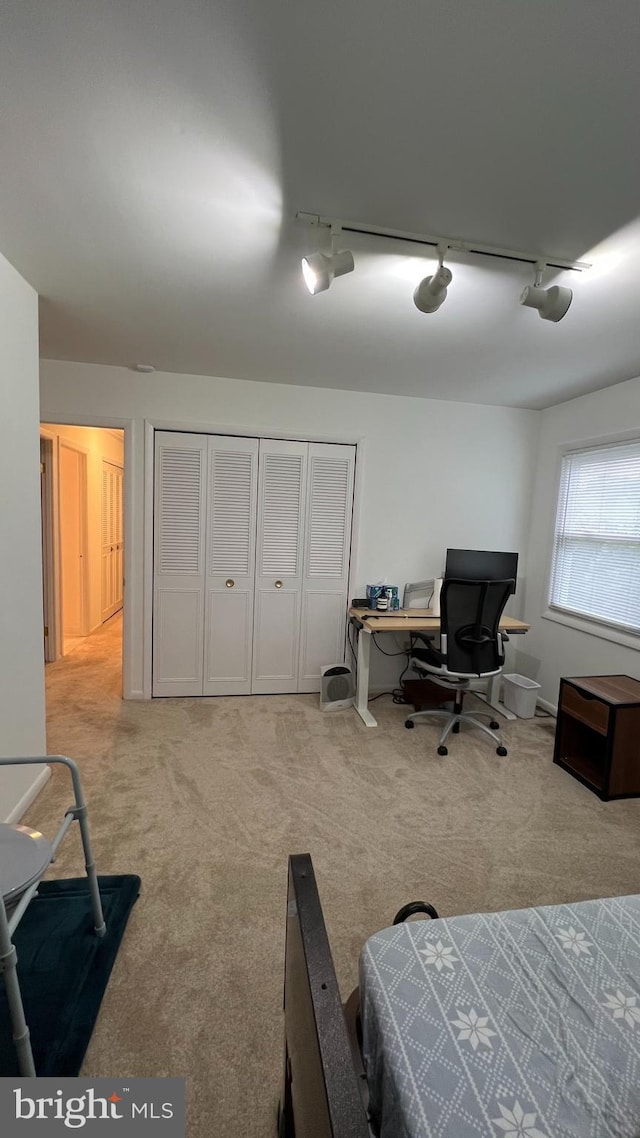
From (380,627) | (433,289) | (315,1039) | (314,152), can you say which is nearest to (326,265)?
(314,152)

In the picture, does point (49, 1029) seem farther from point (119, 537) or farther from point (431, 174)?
point (119, 537)

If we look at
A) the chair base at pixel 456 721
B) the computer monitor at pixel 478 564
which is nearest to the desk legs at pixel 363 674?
the chair base at pixel 456 721

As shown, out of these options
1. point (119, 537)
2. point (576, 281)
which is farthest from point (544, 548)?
point (119, 537)

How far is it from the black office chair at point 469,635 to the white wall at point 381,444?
954 mm

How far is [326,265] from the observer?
1.52 meters

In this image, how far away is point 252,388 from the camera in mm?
3482

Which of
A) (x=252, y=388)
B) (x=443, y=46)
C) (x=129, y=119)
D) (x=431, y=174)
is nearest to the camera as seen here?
(x=443, y=46)

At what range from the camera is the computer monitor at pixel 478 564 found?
3.52 m

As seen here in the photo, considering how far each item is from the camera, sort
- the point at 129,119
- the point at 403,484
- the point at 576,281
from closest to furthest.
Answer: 1. the point at 129,119
2. the point at 576,281
3. the point at 403,484

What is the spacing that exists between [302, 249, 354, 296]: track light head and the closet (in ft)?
6.59

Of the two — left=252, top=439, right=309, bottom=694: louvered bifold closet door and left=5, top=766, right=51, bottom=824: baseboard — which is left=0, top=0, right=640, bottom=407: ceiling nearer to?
left=252, top=439, right=309, bottom=694: louvered bifold closet door

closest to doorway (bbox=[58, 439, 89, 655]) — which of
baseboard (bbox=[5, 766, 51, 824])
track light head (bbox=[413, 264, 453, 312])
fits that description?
baseboard (bbox=[5, 766, 51, 824])

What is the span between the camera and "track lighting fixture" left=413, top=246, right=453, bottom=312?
5.21 ft

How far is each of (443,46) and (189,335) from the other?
75.8 inches
